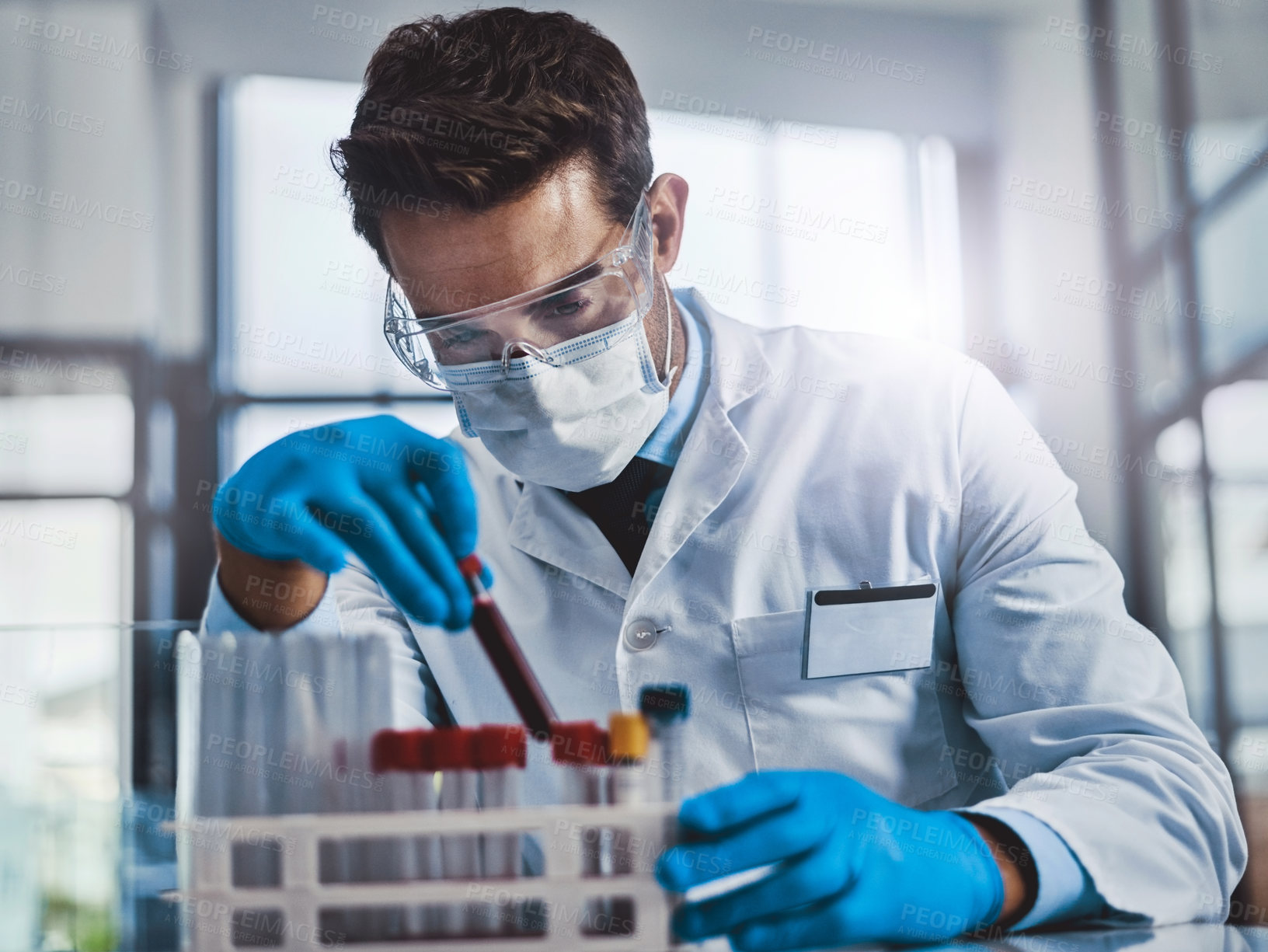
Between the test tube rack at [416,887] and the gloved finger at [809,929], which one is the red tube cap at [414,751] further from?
the gloved finger at [809,929]

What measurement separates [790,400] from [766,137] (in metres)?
1.23

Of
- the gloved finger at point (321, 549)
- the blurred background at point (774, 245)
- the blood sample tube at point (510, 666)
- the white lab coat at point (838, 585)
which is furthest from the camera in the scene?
the blurred background at point (774, 245)

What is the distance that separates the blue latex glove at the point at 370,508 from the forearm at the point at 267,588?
21 millimetres

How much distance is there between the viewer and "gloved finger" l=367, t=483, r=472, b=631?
1.06m

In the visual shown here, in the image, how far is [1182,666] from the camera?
7.66 feet

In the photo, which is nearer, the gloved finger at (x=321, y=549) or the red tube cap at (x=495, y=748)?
the red tube cap at (x=495, y=748)

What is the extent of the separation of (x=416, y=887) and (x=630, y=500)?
0.85 m

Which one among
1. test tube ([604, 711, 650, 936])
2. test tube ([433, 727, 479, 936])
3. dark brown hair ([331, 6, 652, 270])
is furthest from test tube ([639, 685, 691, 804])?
dark brown hair ([331, 6, 652, 270])

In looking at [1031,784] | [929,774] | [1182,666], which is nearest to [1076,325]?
[1182,666]

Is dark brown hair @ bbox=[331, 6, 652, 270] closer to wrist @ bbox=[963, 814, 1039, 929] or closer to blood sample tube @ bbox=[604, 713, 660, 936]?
blood sample tube @ bbox=[604, 713, 660, 936]

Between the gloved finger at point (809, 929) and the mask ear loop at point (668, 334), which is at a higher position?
the mask ear loop at point (668, 334)

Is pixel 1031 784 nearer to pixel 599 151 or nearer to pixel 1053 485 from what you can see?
pixel 1053 485

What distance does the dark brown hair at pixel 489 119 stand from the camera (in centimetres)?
121

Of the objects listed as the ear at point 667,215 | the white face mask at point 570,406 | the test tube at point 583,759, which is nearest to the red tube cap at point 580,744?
the test tube at point 583,759
